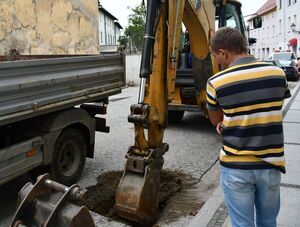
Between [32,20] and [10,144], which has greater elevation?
[32,20]

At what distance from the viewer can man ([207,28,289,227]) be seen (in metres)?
2.62

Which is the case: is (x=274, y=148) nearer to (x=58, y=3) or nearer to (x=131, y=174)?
(x=131, y=174)

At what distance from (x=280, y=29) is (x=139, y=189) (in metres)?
51.5

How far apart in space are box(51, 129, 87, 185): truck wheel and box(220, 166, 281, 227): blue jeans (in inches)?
115

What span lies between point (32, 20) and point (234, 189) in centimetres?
431

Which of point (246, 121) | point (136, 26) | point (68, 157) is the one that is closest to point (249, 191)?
point (246, 121)

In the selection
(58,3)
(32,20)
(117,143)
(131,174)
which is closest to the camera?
(131,174)

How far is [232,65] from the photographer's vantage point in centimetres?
268

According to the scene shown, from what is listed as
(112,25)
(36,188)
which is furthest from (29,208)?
(112,25)

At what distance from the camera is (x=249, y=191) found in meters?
2.75

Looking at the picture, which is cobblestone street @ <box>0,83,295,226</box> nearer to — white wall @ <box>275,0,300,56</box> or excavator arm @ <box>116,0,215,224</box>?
excavator arm @ <box>116,0,215,224</box>

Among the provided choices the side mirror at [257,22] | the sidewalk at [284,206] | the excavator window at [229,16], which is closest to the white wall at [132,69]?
the side mirror at [257,22]

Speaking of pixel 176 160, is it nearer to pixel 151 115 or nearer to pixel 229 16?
pixel 151 115

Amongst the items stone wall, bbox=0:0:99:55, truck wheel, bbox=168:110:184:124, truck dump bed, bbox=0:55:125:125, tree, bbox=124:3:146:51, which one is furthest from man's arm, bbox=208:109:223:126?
tree, bbox=124:3:146:51
